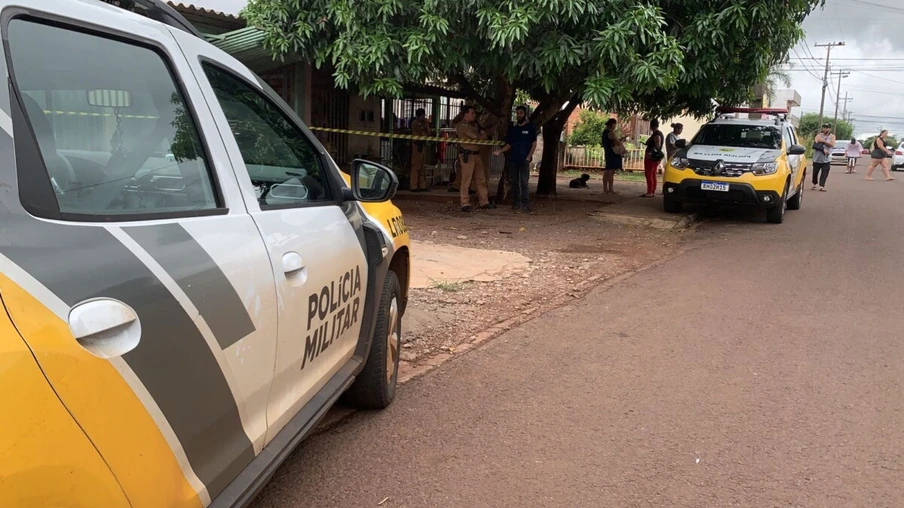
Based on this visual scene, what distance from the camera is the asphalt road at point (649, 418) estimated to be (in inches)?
123

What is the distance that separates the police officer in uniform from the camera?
1481 centimetres

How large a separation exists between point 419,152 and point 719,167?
6.47 meters

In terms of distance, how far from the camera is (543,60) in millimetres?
8906

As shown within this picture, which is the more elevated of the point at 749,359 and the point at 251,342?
the point at 251,342

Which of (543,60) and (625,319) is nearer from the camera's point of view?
(625,319)

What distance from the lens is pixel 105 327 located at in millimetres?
1512

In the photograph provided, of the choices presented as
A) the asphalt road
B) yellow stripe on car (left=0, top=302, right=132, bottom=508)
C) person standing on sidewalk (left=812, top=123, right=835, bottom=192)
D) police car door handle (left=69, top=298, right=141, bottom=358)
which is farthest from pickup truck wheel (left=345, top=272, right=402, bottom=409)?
person standing on sidewalk (left=812, top=123, right=835, bottom=192)

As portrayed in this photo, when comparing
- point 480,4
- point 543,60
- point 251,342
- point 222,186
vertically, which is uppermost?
point 480,4

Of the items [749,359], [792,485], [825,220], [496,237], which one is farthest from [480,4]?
[825,220]

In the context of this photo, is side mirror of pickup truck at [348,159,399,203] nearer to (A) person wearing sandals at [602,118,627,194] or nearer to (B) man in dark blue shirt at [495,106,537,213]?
(B) man in dark blue shirt at [495,106,537,213]

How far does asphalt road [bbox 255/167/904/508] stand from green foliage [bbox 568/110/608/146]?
856 inches

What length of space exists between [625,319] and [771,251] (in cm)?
431

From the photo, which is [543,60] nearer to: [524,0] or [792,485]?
[524,0]

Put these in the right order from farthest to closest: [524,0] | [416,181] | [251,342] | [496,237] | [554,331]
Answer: [416,181] < [496,237] < [524,0] < [554,331] < [251,342]
